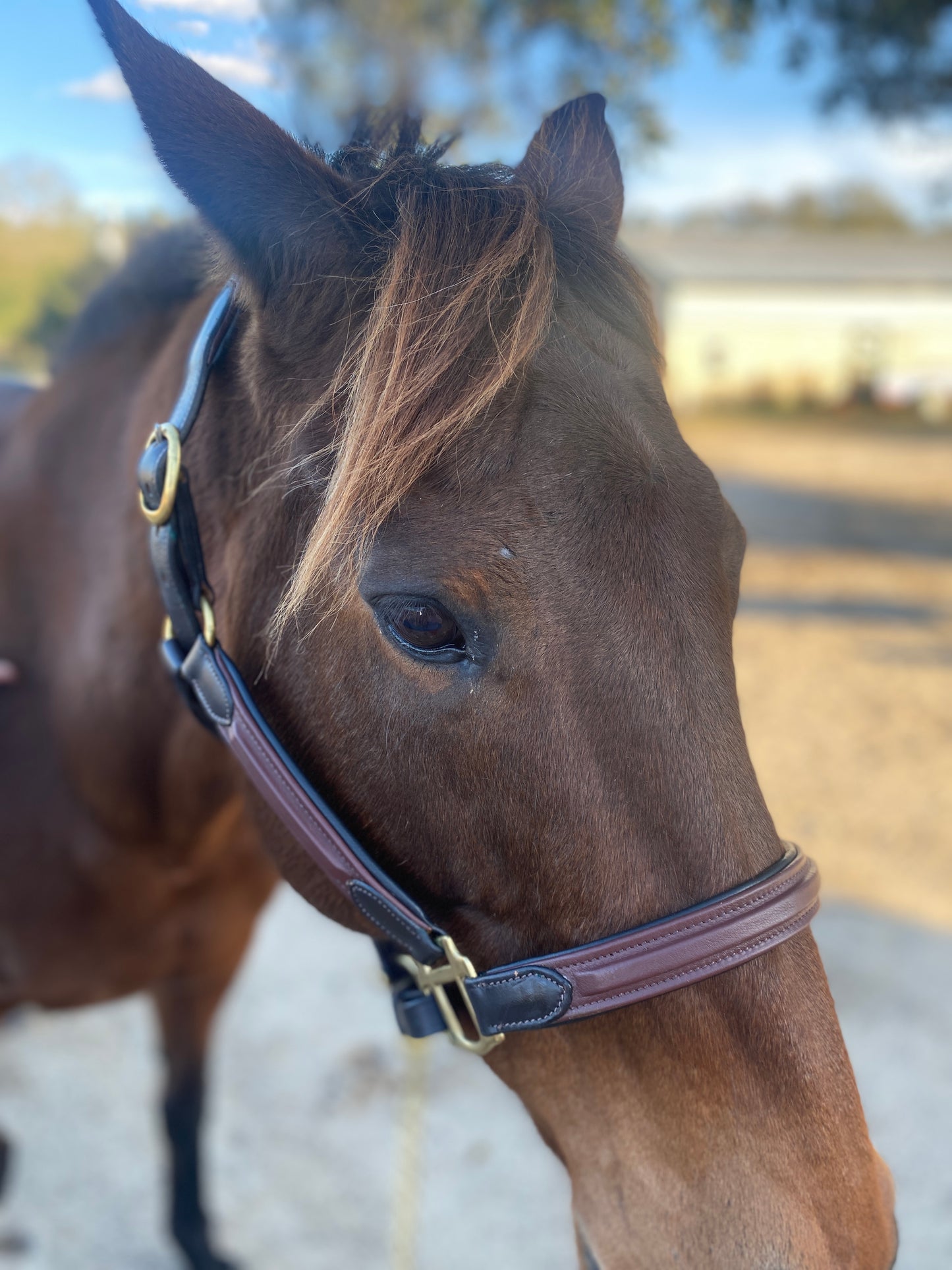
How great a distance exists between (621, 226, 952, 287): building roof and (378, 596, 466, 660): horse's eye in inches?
1049

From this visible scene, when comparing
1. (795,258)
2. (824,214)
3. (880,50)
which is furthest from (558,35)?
(824,214)

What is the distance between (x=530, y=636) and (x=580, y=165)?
72 cm

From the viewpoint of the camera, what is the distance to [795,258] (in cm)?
3130

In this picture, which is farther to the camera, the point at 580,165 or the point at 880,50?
the point at 880,50

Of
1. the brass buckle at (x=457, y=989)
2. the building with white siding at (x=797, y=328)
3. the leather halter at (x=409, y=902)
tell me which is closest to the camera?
the leather halter at (x=409, y=902)

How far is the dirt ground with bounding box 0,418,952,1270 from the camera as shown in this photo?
240 centimetres

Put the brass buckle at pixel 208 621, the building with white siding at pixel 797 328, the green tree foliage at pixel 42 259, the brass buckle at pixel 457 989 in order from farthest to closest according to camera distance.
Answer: the building with white siding at pixel 797 328
the green tree foliage at pixel 42 259
the brass buckle at pixel 208 621
the brass buckle at pixel 457 989

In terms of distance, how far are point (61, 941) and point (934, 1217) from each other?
225cm

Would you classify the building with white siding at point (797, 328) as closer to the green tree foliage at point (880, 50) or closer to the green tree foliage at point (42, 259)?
the green tree foliage at point (880, 50)

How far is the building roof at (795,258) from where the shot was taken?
2889cm

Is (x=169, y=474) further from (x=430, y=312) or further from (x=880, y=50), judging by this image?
(x=880, y=50)

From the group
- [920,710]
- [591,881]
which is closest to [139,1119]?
[591,881]

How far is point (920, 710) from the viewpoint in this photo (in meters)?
5.61

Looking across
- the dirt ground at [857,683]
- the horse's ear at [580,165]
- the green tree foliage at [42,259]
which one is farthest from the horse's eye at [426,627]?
the dirt ground at [857,683]
